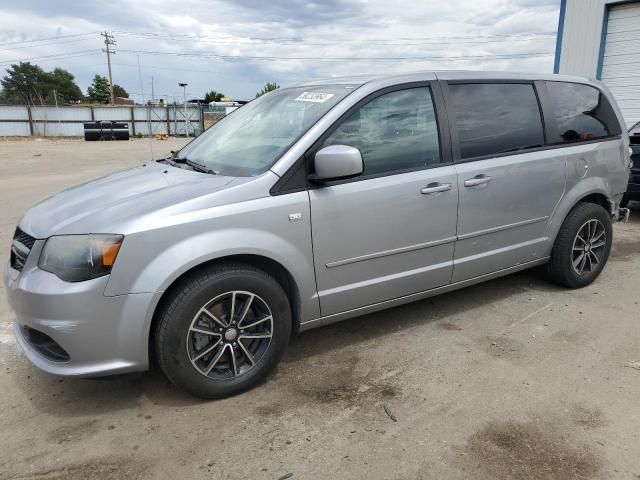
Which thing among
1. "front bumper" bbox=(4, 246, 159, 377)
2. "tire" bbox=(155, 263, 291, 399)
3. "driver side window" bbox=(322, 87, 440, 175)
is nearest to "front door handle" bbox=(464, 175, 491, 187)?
"driver side window" bbox=(322, 87, 440, 175)

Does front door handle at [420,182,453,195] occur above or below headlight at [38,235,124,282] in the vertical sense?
above

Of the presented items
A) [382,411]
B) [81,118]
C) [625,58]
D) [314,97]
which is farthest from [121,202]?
[81,118]

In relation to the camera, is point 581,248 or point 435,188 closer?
point 435,188

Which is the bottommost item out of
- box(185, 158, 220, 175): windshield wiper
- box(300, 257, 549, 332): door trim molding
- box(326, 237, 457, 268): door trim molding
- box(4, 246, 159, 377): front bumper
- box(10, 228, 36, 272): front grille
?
box(300, 257, 549, 332): door trim molding

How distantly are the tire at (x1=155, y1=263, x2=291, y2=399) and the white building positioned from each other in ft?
37.2

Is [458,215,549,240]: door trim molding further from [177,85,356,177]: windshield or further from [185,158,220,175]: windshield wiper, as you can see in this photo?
[185,158,220,175]: windshield wiper

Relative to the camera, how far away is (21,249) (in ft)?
9.45

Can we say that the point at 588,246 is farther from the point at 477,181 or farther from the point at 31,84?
the point at 31,84

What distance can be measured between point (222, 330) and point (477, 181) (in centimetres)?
207

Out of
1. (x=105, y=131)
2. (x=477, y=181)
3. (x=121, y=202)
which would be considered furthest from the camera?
(x=105, y=131)

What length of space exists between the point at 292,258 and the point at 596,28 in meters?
11.8

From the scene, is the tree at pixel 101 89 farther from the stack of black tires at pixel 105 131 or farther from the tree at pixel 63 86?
the stack of black tires at pixel 105 131

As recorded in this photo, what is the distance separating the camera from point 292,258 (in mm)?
3004

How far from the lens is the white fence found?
123ft
